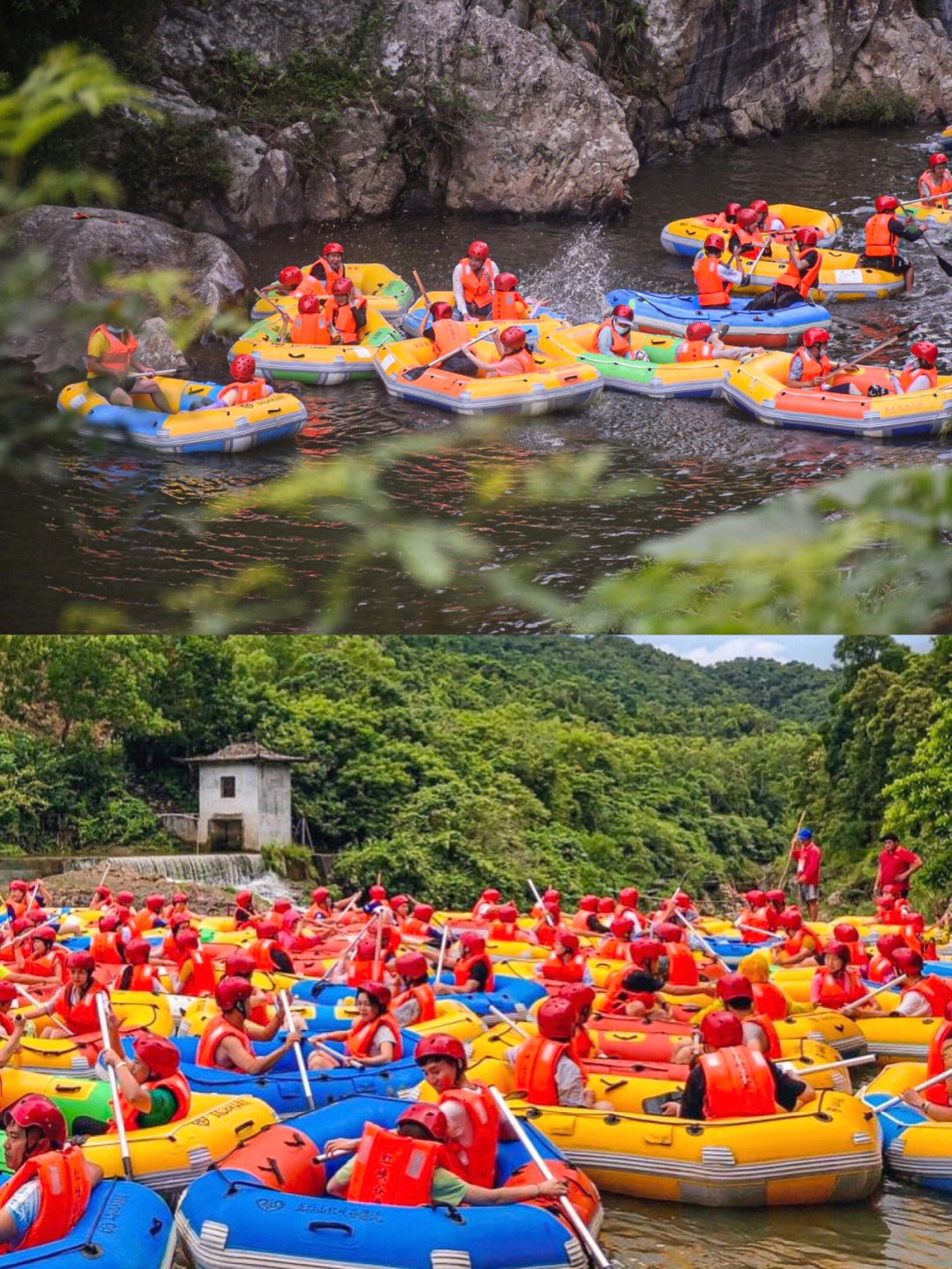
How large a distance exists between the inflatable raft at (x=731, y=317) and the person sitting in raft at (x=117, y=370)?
4.48m

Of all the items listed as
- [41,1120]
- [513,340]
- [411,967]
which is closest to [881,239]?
[513,340]

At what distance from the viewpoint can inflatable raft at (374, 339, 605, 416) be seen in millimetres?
10719

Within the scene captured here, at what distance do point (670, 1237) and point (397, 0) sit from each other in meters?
11.4

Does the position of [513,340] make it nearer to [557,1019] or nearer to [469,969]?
[469,969]

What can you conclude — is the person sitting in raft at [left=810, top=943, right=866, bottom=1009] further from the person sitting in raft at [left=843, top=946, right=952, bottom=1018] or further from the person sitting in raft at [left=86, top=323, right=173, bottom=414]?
the person sitting in raft at [left=86, top=323, right=173, bottom=414]

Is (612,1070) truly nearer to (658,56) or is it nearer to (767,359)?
(767,359)

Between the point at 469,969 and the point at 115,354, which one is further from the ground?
the point at 115,354

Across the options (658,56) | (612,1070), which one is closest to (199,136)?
(658,56)

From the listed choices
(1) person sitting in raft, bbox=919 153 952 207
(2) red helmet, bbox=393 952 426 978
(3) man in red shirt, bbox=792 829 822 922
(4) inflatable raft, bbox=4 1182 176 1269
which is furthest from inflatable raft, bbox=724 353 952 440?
(4) inflatable raft, bbox=4 1182 176 1269

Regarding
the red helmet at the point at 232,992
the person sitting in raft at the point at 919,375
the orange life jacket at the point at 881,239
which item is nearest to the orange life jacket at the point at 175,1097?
the red helmet at the point at 232,992

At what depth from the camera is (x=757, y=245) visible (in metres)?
14.0

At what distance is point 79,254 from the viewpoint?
38.3 feet

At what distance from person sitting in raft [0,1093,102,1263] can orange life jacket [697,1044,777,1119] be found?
249 centimetres

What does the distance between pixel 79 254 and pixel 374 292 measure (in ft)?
9.15
